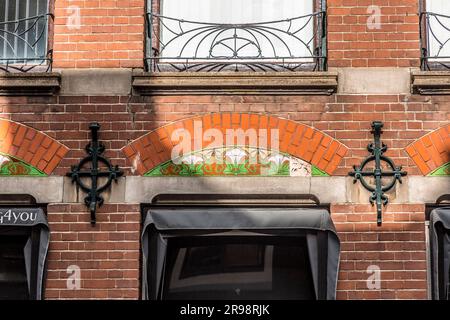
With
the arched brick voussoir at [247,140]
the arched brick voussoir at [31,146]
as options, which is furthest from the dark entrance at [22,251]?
the arched brick voussoir at [247,140]

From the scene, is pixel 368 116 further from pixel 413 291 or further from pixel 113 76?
pixel 113 76

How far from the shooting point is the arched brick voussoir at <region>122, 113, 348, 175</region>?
7.34 m

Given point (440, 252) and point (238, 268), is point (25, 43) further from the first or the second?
point (440, 252)

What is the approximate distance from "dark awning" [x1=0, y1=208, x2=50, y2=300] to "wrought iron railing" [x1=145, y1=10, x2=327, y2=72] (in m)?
1.75

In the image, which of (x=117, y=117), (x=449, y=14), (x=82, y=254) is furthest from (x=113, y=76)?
→ (x=449, y=14)

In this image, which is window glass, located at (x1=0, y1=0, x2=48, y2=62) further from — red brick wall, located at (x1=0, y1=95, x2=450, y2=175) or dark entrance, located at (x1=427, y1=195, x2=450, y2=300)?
dark entrance, located at (x1=427, y1=195, x2=450, y2=300)

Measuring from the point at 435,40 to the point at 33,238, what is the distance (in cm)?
411

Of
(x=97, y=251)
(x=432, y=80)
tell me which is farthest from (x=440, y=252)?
(x=97, y=251)

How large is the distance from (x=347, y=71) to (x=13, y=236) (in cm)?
334

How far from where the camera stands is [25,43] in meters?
7.88

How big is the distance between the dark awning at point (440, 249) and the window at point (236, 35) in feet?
5.72

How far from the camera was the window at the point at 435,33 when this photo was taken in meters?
7.68

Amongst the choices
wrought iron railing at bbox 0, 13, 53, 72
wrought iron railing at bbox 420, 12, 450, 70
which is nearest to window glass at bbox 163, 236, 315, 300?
wrought iron railing at bbox 420, 12, 450, 70

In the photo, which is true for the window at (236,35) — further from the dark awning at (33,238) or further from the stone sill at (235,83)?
the dark awning at (33,238)
